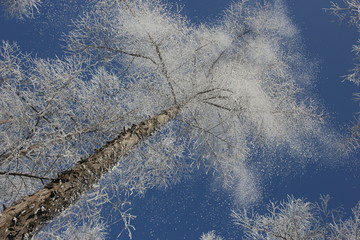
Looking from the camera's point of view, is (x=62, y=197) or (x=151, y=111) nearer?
(x=62, y=197)

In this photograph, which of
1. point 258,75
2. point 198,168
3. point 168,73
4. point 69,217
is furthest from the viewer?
point 258,75

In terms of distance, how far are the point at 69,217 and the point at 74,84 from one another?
180 centimetres

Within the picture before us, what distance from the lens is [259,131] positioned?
6.63 metres

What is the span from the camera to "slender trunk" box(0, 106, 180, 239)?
2459 mm

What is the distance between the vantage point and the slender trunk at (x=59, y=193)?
2459mm

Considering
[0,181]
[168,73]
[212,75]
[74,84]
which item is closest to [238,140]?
[212,75]

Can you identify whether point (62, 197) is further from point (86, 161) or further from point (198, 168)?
point (198, 168)

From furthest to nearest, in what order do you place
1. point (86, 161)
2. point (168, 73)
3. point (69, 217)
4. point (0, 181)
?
point (168, 73), point (0, 181), point (69, 217), point (86, 161)

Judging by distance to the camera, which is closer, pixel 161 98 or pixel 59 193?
pixel 59 193

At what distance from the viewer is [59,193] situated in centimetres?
293

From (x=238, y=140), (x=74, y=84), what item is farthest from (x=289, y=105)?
(x=74, y=84)

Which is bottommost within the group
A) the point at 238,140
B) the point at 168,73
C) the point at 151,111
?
the point at 151,111

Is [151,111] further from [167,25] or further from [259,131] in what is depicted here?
[259,131]

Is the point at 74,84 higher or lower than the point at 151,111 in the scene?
lower
